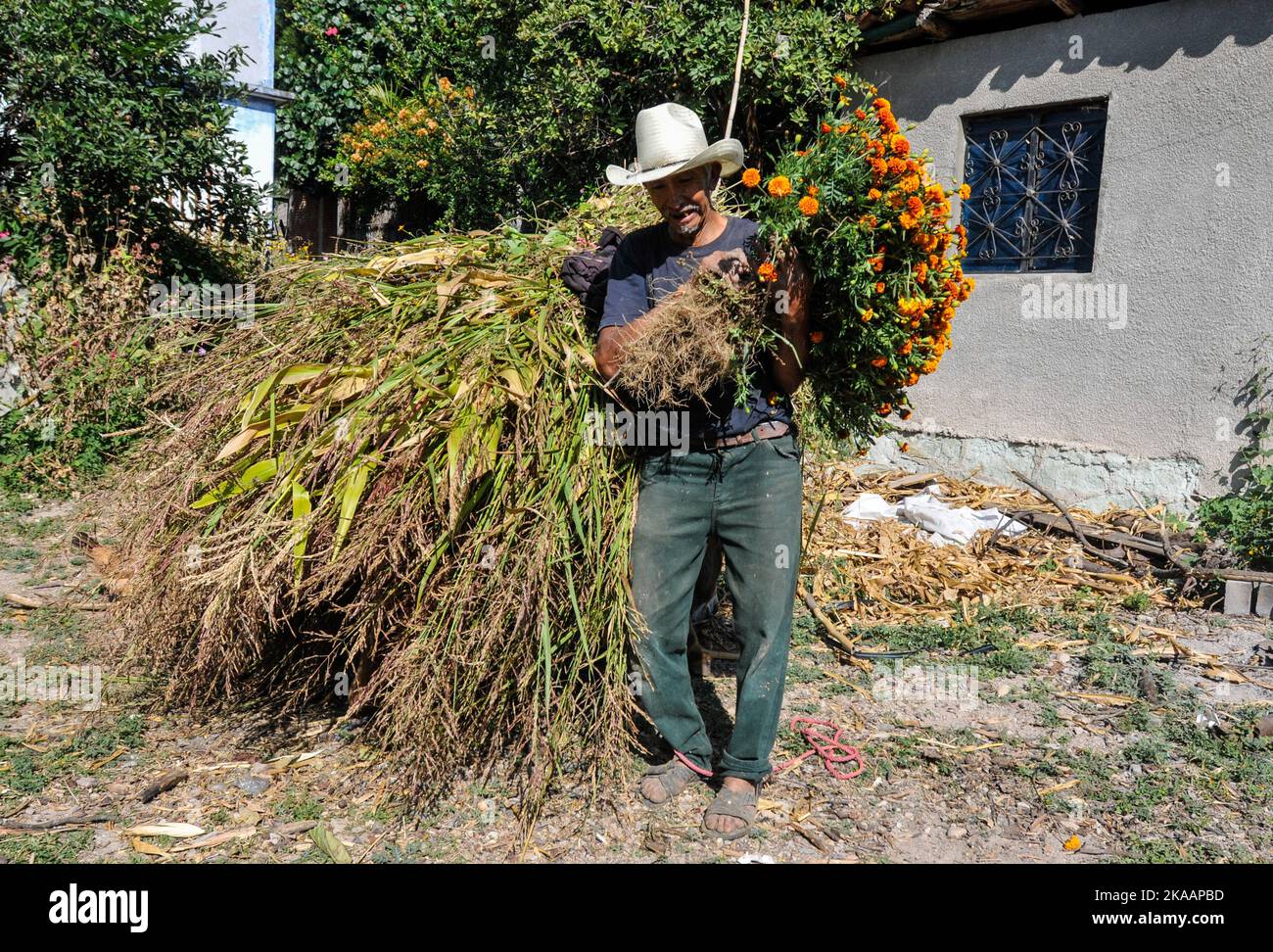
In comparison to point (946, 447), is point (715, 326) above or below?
above

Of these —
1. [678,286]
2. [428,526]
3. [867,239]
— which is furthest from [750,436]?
[428,526]

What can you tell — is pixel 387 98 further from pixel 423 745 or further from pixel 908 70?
pixel 423 745

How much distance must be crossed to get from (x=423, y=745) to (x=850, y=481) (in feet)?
14.2

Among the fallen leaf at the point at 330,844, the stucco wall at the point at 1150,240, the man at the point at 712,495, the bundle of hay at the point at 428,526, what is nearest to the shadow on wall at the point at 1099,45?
the stucco wall at the point at 1150,240

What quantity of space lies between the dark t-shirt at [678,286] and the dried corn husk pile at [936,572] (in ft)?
5.48

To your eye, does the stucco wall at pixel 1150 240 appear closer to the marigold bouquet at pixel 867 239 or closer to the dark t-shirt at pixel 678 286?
the marigold bouquet at pixel 867 239

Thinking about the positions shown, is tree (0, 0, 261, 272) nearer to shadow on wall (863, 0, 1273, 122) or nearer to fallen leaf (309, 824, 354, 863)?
shadow on wall (863, 0, 1273, 122)

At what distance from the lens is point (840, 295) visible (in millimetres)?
2602

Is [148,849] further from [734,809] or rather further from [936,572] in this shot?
[936,572]

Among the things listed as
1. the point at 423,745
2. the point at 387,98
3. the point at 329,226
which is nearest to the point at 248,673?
the point at 423,745

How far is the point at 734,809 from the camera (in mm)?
2846

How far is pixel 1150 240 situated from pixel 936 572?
2.47 meters

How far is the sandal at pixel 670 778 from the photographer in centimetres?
299

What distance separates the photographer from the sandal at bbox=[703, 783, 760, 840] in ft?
9.23
